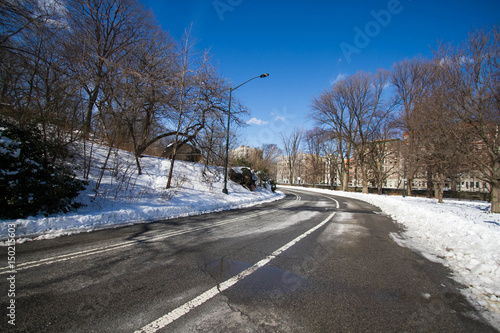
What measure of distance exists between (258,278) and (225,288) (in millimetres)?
602

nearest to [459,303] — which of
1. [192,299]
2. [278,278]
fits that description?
[278,278]

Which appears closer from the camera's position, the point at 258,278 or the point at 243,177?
the point at 258,278

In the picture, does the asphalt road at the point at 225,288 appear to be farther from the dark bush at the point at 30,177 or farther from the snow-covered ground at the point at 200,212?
the dark bush at the point at 30,177

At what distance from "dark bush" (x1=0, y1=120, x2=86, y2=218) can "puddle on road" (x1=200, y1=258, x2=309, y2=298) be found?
5.62 meters

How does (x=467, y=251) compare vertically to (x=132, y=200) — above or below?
below

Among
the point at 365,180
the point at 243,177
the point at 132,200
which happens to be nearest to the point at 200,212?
the point at 132,200

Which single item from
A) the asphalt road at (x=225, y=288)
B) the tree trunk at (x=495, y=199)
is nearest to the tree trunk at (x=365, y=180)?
the tree trunk at (x=495, y=199)

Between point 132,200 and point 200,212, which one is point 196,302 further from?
point 132,200

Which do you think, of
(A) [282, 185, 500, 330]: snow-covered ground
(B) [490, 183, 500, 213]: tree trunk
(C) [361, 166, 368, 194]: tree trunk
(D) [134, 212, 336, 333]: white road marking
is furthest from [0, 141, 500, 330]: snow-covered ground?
(C) [361, 166, 368, 194]: tree trunk

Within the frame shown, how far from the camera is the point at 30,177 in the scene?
6.12 metres

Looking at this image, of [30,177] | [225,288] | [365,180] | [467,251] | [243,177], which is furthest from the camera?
[365,180]

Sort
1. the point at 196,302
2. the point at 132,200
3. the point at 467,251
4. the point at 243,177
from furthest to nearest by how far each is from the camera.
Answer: the point at 243,177 < the point at 132,200 < the point at 467,251 < the point at 196,302

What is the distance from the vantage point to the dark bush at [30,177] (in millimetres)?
5574

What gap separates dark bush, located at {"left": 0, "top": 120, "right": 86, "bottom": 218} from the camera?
5574 millimetres
